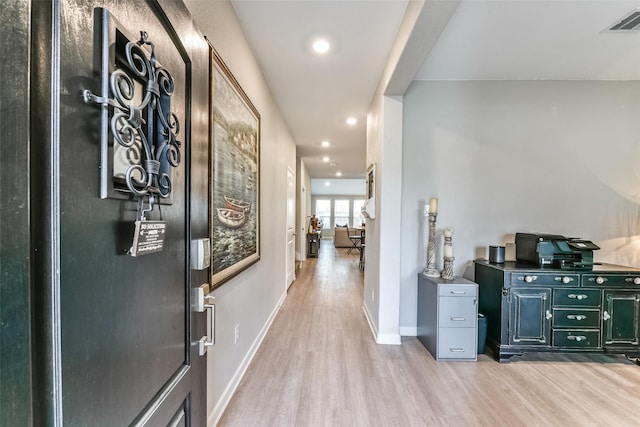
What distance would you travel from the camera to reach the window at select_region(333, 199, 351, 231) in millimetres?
13570

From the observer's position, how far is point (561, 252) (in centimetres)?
250

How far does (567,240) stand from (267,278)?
292 cm

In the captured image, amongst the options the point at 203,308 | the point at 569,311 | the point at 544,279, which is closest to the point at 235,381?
the point at 203,308

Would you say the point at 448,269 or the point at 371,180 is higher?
the point at 371,180

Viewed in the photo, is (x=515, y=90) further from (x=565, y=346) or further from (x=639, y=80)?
(x=565, y=346)

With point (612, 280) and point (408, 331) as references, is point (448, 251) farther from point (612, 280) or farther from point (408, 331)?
point (612, 280)

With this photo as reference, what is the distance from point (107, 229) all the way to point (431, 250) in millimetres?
2768

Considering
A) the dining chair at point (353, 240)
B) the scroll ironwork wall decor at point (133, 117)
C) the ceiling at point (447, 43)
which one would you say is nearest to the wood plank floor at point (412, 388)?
the scroll ironwork wall decor at point (133, 117)

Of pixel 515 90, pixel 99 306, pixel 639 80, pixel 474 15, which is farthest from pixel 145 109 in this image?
pixel 639 80

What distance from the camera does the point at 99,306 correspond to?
518mm

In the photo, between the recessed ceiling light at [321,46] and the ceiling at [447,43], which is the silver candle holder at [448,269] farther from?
the recessed ceiling light at [321,46]

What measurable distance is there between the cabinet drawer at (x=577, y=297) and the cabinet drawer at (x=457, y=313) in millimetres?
725

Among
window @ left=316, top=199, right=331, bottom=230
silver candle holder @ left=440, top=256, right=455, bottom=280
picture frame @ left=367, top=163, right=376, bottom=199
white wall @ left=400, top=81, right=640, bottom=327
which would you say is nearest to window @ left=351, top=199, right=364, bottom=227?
window @ left=316, top=199, right=331, bottom=230

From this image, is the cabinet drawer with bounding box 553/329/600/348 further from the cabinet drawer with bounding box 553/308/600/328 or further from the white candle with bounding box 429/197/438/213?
the white candle with bounding box 429/197/438/213
